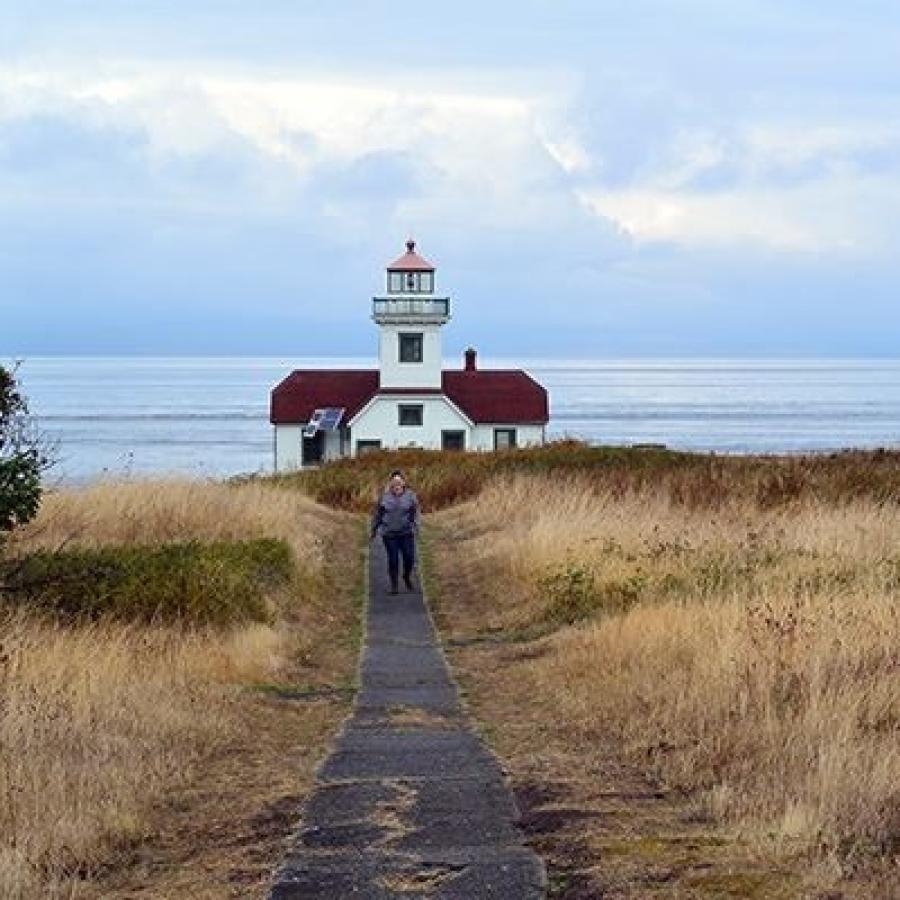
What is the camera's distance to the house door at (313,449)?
63125 mm

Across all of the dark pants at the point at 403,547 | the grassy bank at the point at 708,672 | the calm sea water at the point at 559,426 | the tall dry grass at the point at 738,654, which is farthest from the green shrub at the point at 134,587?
the calm sea water at the point at 559,426

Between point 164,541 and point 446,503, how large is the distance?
55.5 ft

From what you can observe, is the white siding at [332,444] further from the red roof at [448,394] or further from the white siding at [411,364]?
the white siding at [411,364]

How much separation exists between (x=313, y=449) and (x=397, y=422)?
3.83 meters

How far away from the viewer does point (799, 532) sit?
20.9 meters

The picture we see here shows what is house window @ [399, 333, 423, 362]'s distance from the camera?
206ft

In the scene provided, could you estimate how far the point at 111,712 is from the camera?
10.0 meters

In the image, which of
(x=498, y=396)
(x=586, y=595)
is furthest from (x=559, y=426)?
(x=586, y=595)

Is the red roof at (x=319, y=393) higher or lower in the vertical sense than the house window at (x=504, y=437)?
higher

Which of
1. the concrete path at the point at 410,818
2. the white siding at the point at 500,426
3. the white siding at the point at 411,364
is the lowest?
the concrete path at the point at 410,818

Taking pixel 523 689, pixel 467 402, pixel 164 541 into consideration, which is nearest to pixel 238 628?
pixel 523 689

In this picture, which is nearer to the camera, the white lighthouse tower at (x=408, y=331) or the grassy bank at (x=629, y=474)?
the grassy bank at (x=629, y=474)

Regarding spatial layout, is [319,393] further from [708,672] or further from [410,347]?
[708,672]

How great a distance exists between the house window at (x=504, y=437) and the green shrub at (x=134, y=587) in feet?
150
